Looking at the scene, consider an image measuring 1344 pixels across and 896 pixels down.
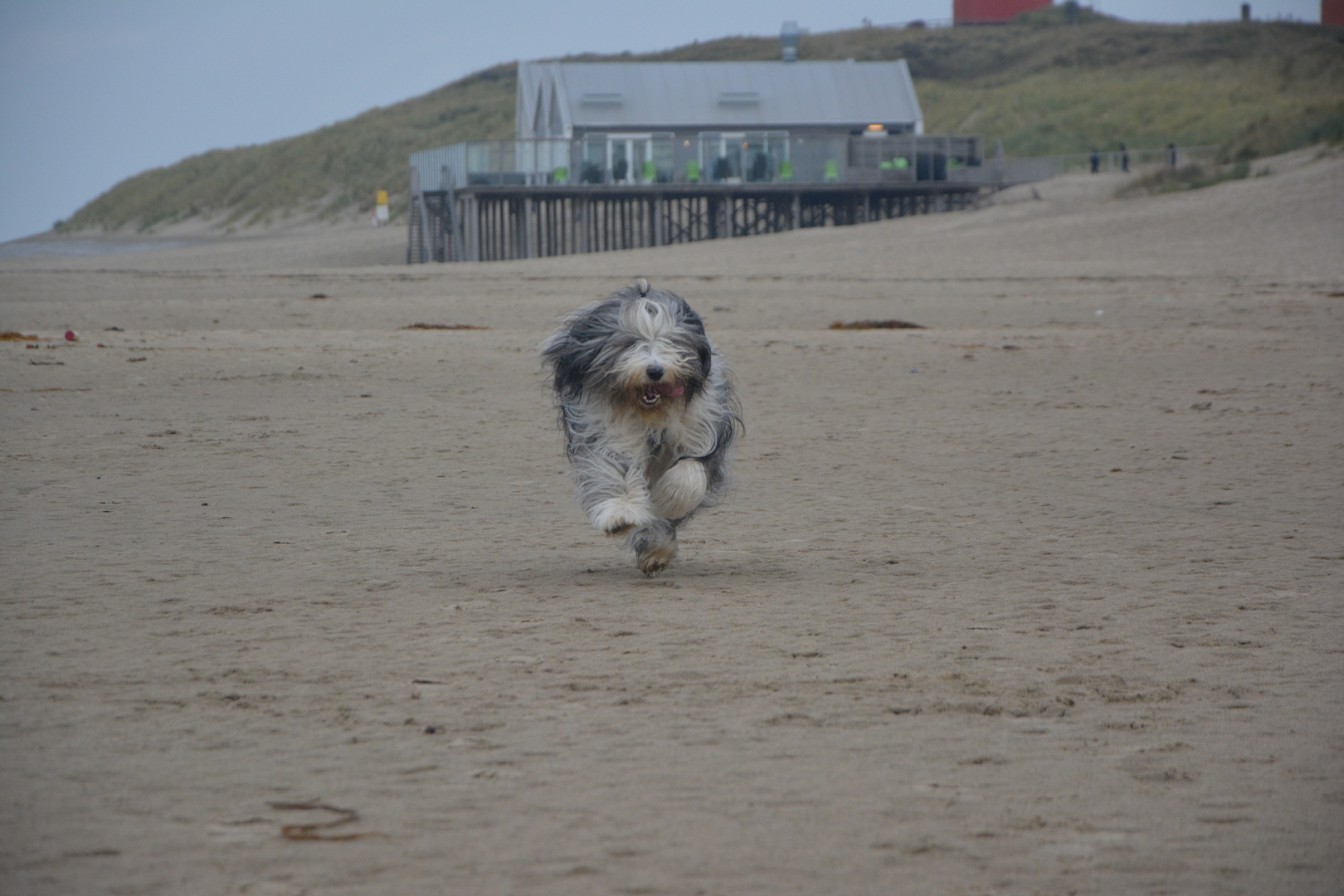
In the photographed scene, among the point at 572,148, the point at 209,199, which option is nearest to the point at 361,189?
the point at 209,199

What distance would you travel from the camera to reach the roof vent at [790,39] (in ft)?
155

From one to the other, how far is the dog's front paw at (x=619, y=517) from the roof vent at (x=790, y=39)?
4344 centimetres

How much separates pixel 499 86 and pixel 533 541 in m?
98.7

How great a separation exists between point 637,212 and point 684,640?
36360mm

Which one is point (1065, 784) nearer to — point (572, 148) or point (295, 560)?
point (295, 560)

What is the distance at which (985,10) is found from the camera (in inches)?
3962

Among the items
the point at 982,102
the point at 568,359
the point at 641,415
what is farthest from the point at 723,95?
the point at 641,415

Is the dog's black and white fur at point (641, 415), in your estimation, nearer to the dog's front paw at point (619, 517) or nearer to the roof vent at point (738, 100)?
the dog's front paw at point (619, 517)

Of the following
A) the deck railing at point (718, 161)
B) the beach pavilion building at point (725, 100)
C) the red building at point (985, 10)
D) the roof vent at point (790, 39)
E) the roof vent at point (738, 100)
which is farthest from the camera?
the red building at point (985, 10)

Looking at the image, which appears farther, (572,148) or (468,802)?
(572,148)

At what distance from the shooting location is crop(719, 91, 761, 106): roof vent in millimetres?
41188

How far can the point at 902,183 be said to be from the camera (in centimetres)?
3700

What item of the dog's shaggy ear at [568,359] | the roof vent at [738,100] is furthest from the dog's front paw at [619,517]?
the roof vent at [738,100]

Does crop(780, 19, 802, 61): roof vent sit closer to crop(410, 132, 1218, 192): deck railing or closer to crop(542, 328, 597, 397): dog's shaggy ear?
crop(410, 132, 1218, 192): deck railing
